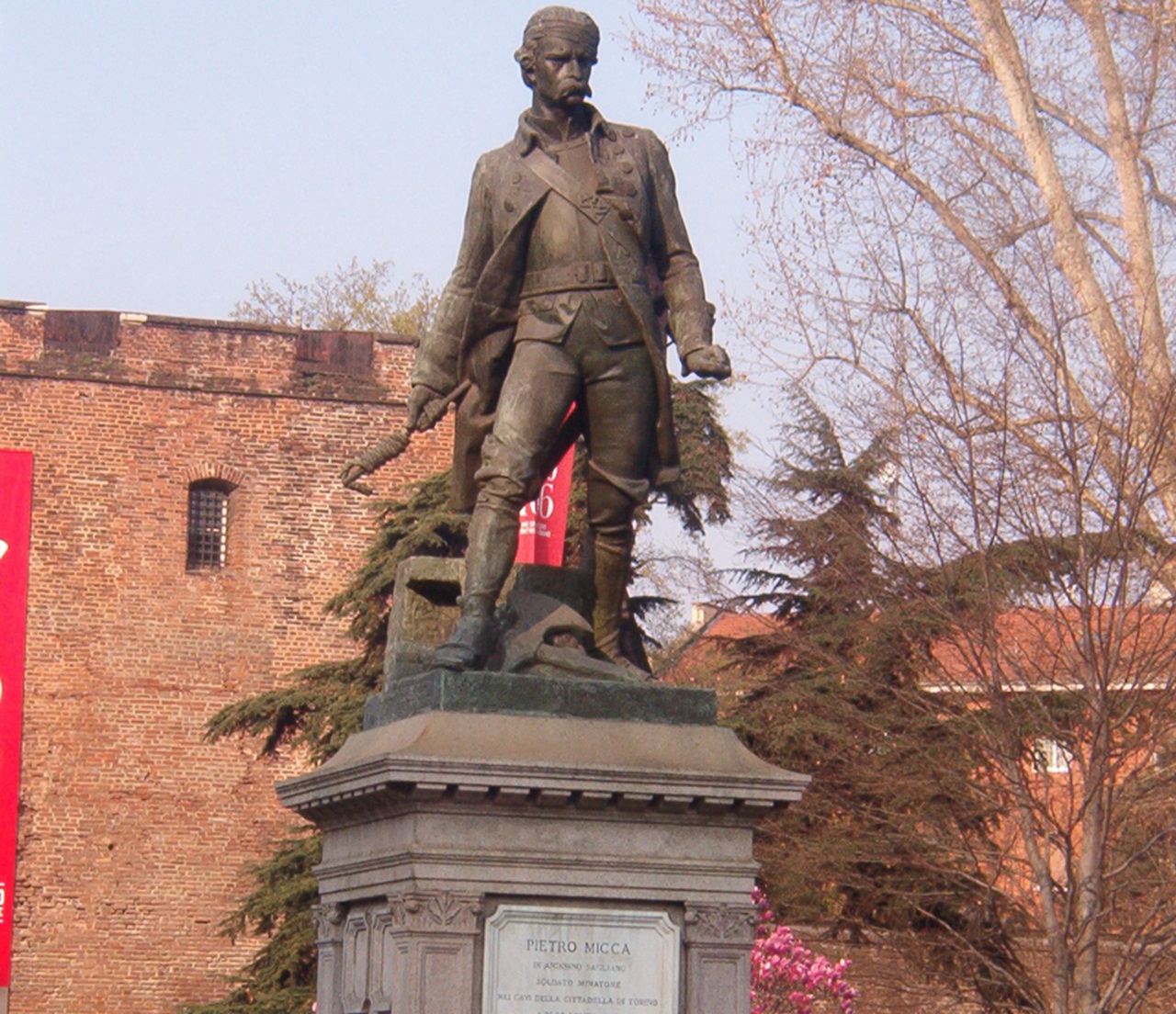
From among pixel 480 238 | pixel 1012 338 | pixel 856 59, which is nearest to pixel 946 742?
pixel 1012 338

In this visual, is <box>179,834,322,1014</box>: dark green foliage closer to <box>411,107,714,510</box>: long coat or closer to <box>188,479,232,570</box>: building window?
<box>188,479,232,570</box>: building window

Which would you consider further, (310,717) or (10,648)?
(10,648)

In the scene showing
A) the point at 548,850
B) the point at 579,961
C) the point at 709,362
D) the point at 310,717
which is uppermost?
the point at 310,717

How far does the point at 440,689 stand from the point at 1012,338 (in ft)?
39.2

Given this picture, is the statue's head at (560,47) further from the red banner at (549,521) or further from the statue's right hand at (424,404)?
the red banner at (549,521)

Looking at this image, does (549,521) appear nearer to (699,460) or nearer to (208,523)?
(699,460)

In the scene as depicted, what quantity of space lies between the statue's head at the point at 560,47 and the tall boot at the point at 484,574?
152 centimetres

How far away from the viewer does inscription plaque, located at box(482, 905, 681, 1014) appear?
340 inches

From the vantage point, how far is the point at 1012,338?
20031mm

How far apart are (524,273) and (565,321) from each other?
0.29m

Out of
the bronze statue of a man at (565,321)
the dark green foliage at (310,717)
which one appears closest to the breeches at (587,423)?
the bronze statue of a man at (565,321)

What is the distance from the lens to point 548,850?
8664 mm

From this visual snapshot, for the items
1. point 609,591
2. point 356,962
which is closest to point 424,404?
point 609,591

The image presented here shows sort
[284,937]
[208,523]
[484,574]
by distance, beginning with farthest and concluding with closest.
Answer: [208,523] → [284,937] → [484,574]
